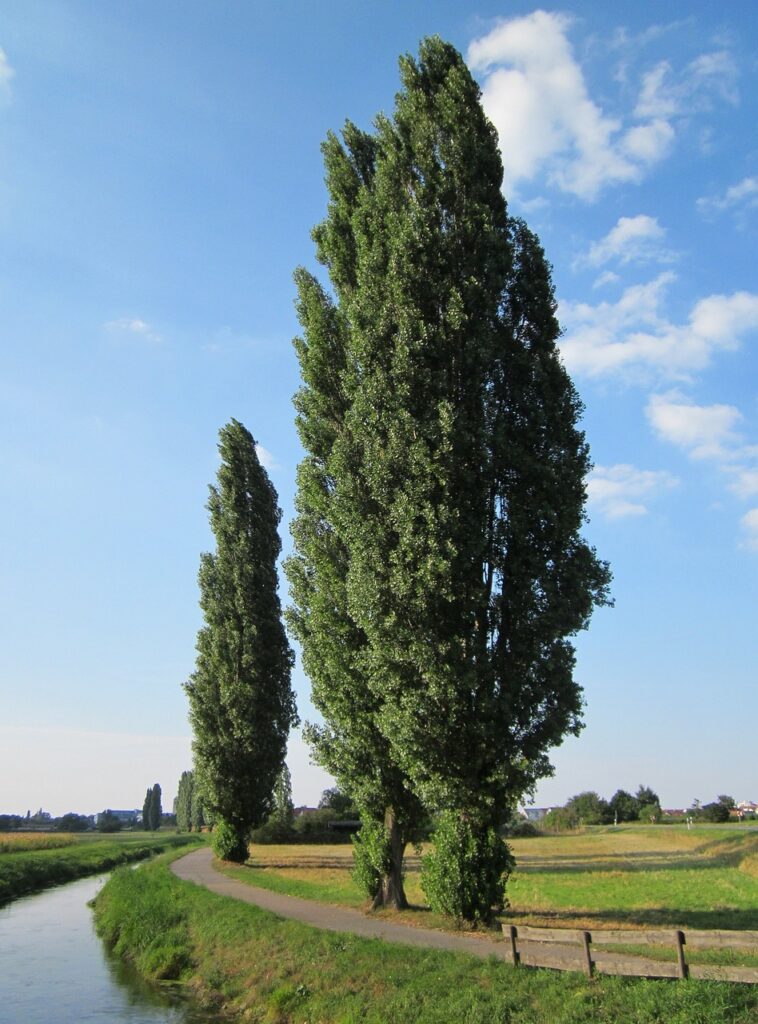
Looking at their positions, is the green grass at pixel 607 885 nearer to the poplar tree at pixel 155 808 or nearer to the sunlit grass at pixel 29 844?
the sunlit grass at pixel 29 844

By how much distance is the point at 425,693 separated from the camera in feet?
54.2

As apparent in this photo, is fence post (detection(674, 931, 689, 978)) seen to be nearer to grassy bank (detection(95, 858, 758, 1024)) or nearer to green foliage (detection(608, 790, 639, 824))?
grassy bank (detection(95, 858, 758, 1024))

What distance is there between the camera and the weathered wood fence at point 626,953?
10016 millimetres

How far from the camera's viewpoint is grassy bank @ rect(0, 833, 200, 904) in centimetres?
3931

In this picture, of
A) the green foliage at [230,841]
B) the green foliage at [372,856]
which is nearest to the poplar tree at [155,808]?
the green foliage at [230,841]

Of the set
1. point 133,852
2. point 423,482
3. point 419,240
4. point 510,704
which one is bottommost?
point 133,852

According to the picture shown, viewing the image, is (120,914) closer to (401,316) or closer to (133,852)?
(401,316)

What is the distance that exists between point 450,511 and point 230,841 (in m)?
28.5

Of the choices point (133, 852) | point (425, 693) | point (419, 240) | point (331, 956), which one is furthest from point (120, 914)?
point (133, 852)

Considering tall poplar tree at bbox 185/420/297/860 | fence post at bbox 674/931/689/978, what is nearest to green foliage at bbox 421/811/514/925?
fence post at bbox 674/931/689/978

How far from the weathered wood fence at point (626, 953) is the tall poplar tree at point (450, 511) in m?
4.25

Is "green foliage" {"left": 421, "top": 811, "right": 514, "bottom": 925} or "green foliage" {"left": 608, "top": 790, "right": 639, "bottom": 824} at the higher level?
"green foliage" {"left": 421, "top": 811, "right": 514, "bottom": 925}

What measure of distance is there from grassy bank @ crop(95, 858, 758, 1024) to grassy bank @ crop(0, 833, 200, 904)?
68.6 feet

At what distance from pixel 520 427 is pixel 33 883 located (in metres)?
38.7
